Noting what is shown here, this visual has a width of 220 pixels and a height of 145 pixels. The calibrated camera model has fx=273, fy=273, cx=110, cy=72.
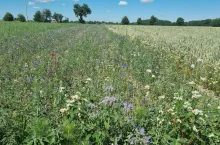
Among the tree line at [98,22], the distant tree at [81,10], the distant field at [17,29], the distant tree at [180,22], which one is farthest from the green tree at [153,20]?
the distant field at [17,29]

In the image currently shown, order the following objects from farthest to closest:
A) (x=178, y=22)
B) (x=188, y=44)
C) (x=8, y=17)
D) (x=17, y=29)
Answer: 1. (x=178, y=22)
2. (x=8, y=17)
3. (x=17, y=29)
4. (x=188, y=44)

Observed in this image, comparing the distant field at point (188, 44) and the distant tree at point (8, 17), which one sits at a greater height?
the distant tree at point (8, 17)

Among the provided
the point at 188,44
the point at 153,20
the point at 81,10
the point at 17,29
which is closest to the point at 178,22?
the point at 153,20

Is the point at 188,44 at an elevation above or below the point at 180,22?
above

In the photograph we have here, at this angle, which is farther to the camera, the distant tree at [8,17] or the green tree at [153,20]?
the green tree at [153,20]

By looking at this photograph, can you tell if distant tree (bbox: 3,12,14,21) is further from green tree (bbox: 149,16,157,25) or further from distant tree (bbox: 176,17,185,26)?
distant tree (bbox: 176,17,185,26)

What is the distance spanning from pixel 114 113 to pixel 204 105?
211cm

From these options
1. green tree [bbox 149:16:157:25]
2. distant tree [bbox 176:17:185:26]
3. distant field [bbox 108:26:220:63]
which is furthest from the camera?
green tree [bbox 149:16:157:25]

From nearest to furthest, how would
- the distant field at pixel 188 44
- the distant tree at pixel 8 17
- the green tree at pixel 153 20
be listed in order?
the distant field at pixel 188 44 → the distant tree at pixel 8 17 → the green tree at pixel 153 20

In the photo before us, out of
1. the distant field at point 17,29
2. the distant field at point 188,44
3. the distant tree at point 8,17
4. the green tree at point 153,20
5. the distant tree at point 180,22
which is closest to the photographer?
the distant field at point 188,44

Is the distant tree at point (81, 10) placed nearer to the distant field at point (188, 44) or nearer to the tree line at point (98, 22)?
the tree line at point (98, 22)

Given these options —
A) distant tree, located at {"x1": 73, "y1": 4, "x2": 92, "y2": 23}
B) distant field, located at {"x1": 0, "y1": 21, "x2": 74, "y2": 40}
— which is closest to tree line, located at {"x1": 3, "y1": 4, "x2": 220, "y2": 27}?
distant tree, located at {"x1": 73, "y1": 4, "x2": 92, "y2": 23}

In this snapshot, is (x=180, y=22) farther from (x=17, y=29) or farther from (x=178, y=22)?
(x=17, y=29)

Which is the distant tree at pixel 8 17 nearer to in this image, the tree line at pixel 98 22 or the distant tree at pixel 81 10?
the tree line at pixel 98 22
